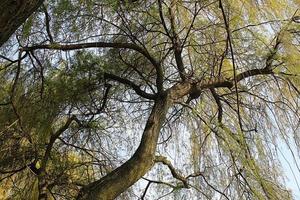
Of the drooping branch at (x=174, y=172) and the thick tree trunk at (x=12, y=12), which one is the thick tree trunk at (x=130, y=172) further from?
the thick tree trunk at (x=12, y=12)

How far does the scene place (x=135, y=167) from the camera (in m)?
2.51

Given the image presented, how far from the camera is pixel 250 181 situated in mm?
2625

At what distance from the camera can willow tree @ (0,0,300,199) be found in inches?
112

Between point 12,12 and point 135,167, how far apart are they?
1409 millimetres

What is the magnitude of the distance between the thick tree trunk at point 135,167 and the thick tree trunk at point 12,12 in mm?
1248

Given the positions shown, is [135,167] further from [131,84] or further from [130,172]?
[131,84]

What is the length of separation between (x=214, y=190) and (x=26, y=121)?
51.8 inches

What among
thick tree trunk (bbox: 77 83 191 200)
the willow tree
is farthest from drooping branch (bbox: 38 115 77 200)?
thick tree trunk (bbox: 77 83 191 200)

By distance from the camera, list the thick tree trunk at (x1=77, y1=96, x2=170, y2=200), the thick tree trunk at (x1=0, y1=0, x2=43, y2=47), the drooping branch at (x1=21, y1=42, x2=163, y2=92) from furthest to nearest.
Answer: the drooping branch at (x1=21, y1=42, x2=163, y2=92)
the thick tree trunk at (x1=77, y1=96, x2=170, y2=200)
the thick tree trunk at (x1=0, y1=0, x2=43, y2=47)

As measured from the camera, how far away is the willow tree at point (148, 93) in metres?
2.85

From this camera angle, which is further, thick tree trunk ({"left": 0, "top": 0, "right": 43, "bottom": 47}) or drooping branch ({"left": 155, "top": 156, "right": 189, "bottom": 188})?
drooping branch ({"left": 155, "top": 156, "right": 189, "bottom": 188})

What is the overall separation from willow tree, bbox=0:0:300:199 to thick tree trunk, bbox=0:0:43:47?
1320mm

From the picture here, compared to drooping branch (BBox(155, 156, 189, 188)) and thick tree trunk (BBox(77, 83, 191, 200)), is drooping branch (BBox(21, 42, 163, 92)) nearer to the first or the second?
thick tree trunk (BBox(77, 83, 191, 200))

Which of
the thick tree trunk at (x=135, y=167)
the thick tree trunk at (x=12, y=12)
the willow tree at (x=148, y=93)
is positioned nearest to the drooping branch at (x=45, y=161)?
the willow tree at (x=148, y=93)
